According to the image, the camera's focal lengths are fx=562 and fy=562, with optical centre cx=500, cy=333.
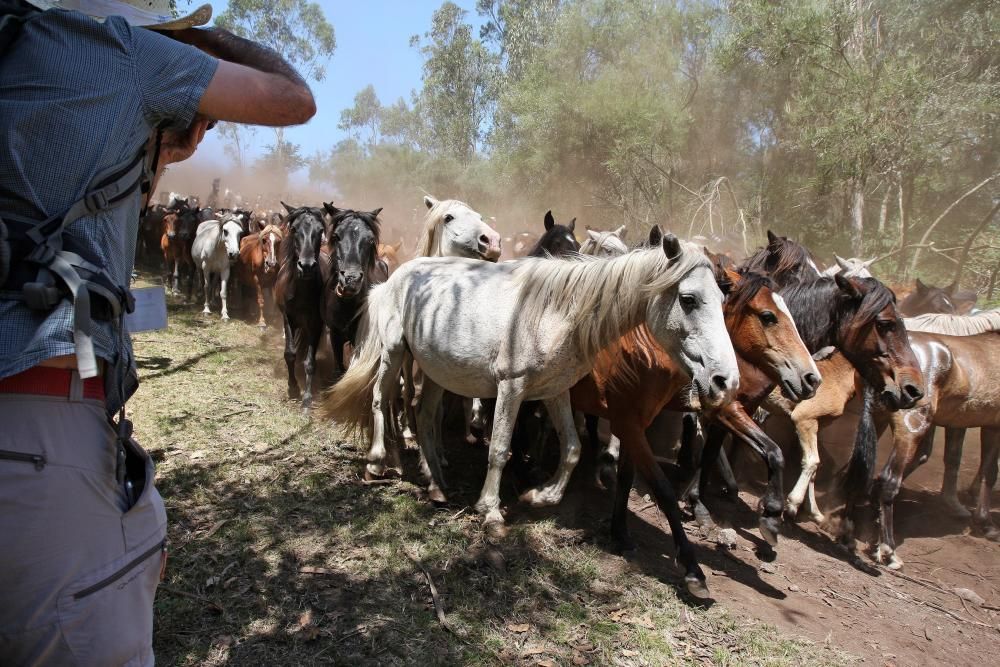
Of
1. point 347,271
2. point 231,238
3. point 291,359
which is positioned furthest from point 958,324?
point 231,238

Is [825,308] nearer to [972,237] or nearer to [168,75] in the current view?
[168,75]

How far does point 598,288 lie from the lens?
157 inches

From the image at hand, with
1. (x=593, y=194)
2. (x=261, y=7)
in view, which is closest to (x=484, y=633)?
(x=593, y=194)

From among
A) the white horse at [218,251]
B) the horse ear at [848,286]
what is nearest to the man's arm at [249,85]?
the horse ear at [848,286]

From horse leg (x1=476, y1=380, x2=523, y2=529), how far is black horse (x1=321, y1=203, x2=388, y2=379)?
2597 mm

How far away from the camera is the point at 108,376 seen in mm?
1357

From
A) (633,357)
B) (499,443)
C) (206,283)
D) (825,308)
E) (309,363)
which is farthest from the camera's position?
(206,283)

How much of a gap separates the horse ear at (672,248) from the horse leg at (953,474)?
5.72 metres

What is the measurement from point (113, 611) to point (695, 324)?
3144 mm

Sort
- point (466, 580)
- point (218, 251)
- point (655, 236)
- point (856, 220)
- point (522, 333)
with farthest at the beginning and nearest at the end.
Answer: point (856, 220) → point (218, 251) → point (522, 333) → point (655, 236) → point (466, 580)

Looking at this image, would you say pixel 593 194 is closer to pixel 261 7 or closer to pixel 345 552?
pixel 345 552

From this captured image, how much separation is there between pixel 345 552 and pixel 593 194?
80.3ft

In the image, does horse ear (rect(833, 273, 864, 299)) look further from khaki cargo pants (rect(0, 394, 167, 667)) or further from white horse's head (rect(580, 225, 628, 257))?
khaki cargo pants (rect(0, 394, 167, 667))

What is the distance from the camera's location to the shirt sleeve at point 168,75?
1.33 metres
